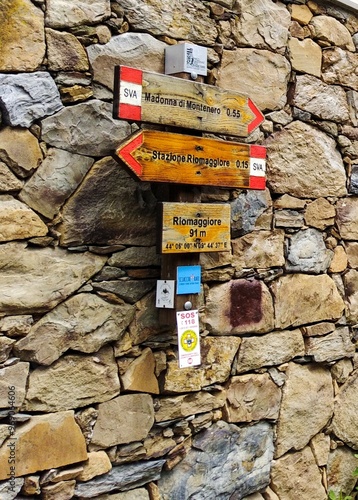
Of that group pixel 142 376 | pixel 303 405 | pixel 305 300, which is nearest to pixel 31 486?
pixel 142 376

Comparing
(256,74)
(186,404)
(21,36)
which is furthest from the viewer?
(256,74)

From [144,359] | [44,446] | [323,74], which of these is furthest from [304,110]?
[44,446]

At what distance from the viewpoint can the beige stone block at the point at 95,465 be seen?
2.42 metres

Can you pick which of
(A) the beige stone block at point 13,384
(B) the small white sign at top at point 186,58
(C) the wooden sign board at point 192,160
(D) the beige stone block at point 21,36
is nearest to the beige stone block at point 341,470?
(C) the wooden sign board at point 192,160

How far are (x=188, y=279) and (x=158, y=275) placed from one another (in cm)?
Result: 16

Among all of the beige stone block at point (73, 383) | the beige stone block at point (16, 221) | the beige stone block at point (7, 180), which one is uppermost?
the beige stone block at point (7, 180)

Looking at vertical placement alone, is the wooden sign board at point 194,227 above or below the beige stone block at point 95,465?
above

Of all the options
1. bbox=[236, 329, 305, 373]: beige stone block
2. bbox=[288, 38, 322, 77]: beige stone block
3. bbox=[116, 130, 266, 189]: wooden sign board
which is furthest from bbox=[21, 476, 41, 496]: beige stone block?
bbox=[288, 38, 322, 77]: beige stone block

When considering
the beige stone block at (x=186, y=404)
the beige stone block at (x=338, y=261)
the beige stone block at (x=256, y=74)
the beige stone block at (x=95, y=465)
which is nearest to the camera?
the beige stone block at (x=95, y=465)

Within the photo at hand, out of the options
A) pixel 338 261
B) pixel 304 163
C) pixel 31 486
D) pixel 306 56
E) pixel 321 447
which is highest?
pixel 306 56

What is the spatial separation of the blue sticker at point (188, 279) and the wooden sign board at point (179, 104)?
581 mm

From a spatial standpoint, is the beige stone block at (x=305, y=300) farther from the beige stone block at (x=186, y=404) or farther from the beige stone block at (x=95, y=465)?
the beige stone block at (x=95, y=465)

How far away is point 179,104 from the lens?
237cm

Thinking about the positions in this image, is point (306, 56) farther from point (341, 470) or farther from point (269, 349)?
point (341, 470)
